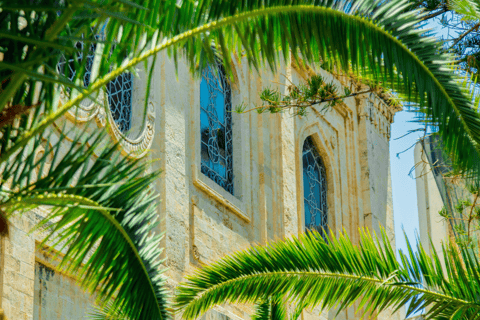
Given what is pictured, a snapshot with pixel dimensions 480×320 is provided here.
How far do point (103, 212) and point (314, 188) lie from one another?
1162 cm

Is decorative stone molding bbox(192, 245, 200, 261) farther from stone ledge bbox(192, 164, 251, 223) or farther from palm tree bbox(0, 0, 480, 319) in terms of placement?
palm tree bbox(0, 0, 480, 319)

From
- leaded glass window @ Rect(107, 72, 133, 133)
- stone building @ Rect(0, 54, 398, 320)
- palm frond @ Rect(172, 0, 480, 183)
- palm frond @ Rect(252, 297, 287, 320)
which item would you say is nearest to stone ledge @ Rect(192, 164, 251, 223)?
stone building @ Rect(0, 54, 398, 320)

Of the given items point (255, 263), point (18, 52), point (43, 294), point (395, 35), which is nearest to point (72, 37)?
point (18, 52)

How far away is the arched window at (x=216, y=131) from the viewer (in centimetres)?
1263

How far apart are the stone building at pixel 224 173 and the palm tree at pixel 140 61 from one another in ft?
12.5

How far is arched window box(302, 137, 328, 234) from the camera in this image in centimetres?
1520

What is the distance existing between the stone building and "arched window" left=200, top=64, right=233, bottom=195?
0.06 ft

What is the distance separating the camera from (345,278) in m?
5.89

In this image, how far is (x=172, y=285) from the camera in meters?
10.5

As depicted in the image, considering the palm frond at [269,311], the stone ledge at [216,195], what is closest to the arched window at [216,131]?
the stone ledge at [216,195]

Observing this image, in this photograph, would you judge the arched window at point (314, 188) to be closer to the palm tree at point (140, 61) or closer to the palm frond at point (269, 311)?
the palm frond at point (269, 311)

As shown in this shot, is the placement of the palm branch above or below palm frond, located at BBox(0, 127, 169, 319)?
above

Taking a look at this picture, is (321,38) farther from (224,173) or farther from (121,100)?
(224,173)

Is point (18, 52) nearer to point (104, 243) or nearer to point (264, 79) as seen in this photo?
point (104, 243)
